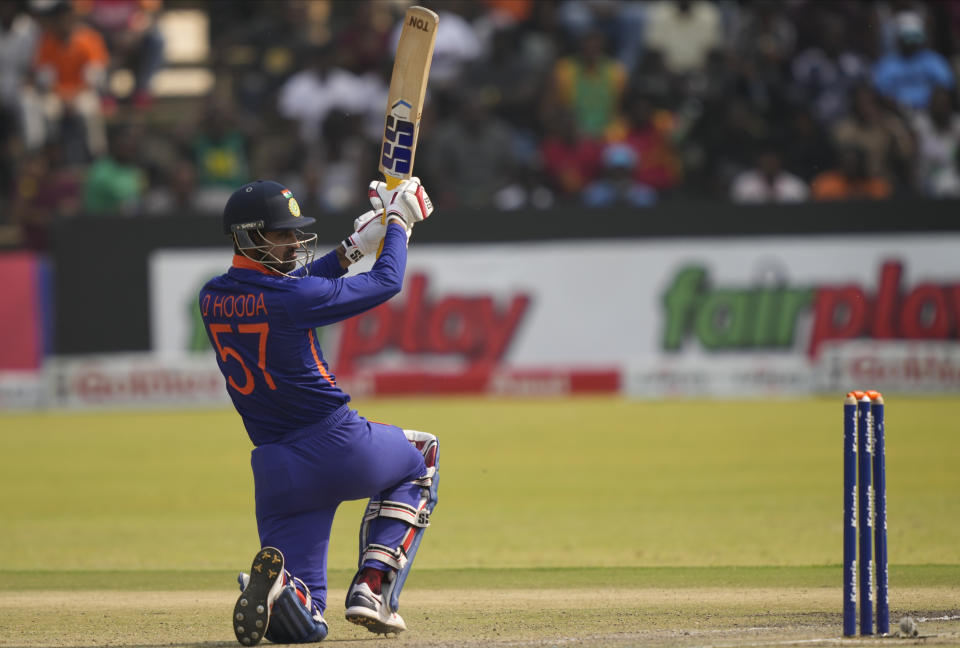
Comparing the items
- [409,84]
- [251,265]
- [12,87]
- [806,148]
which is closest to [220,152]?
[12,87]

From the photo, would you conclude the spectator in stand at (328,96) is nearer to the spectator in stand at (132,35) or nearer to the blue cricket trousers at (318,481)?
the spectator in stand at (132,35)

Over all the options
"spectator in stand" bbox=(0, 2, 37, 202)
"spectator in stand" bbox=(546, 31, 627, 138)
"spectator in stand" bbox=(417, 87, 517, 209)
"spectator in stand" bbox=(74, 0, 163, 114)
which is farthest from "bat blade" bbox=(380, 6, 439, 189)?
"spectator in stand" bbox=(74, 0, 163, 114)

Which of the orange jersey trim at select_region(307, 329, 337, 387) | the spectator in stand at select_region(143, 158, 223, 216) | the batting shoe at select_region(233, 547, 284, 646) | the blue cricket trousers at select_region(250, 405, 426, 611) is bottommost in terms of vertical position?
the batting shoe at select_region(233, 547, 284, 646)

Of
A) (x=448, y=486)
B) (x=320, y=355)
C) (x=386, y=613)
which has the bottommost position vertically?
(x=448, y=486)

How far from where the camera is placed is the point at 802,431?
11.5 metres

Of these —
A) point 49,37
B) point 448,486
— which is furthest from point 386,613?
point 49,37

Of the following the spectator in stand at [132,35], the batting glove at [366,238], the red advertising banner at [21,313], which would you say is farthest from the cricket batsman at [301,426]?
the spectator in stand at [132,35]

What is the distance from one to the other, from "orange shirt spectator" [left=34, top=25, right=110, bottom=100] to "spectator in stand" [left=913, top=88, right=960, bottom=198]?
9.02 metres

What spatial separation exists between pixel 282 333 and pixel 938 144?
11.4 meters

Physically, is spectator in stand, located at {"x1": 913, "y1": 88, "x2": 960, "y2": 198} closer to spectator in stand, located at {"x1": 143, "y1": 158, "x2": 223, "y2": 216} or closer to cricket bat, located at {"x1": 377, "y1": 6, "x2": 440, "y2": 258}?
spectator in stand, located at {"x1": 143, "y1": 158, "x2": 223, "y2": 216}

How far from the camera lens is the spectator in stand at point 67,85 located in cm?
1608

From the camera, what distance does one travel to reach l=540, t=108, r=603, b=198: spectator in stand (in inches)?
599

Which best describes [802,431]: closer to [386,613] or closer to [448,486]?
[448,486]

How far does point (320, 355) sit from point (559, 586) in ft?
6.40
